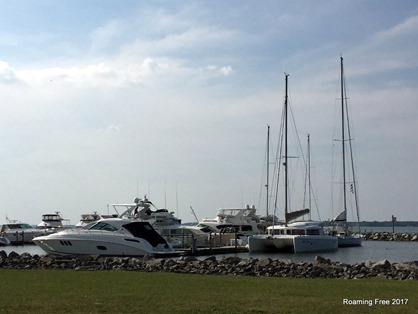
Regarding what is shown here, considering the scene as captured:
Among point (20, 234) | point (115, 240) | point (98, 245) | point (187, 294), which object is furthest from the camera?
point (20, 234)

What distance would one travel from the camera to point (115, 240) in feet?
142

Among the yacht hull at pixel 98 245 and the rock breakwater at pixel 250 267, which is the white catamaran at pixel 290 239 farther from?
the rock breakwater at pixel 250 267

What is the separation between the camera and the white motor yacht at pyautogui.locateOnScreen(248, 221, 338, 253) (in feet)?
194

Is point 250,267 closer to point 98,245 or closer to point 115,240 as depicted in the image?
point 115,240

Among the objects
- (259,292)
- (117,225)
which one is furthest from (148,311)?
(117,225)

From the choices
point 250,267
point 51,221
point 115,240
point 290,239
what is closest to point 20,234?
point 51,221

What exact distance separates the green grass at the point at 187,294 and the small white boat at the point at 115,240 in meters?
18.1

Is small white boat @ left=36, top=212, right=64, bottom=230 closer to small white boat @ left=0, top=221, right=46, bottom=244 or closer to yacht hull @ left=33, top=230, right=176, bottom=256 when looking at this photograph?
small white boat @ left=0, top=221, right=46, bottom=244

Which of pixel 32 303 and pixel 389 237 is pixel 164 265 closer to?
pixel 32 303

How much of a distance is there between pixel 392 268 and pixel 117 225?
70.7 feet

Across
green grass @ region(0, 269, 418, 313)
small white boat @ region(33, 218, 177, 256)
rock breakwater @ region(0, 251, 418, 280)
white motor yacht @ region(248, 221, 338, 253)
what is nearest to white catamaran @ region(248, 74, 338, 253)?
white motor yacht @ region(248, 221, 338, 253)

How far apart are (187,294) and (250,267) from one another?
30.1ft

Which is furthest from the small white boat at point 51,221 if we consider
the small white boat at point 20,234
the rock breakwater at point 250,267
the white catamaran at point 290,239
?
the rock breakwater at point 250,267

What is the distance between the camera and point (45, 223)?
86312mm
